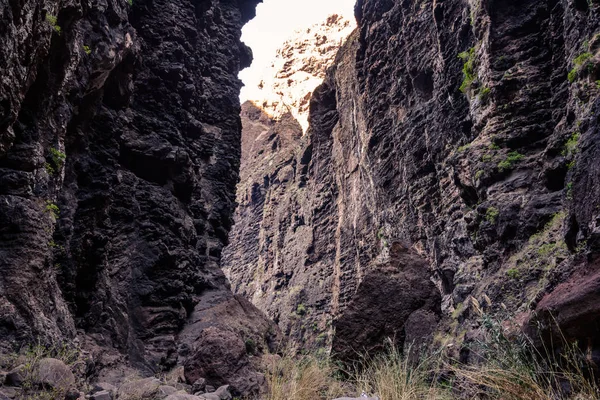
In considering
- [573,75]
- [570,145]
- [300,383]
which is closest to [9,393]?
[300,383]

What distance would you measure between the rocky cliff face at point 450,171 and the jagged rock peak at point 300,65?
61.1 feet

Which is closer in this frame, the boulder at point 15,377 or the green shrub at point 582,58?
the boulder at point 15,377

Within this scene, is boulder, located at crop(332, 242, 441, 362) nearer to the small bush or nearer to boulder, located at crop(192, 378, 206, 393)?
boulder, located at crop(192, 378, 206, 393)

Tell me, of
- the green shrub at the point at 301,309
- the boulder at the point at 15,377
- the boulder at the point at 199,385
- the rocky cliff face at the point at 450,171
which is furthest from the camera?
the green shrub at the point at 301,309

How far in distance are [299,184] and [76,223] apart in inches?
1290

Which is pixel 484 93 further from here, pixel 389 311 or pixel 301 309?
pixel 301 309

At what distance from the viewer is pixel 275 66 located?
6500 centimetres

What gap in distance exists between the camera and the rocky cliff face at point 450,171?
848 cm

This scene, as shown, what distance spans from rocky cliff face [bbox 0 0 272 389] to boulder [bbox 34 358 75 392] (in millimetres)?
860

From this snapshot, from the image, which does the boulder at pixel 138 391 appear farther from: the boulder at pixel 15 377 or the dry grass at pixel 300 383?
the dry grass at pixel 300 383

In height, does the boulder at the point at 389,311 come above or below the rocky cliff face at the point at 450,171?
below

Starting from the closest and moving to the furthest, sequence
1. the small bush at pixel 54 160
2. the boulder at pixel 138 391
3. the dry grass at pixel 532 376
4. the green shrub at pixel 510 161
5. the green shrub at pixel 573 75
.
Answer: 1. the dry grass at pixel 532 376
2. the boulder at pixel 138 391
3. the small bush at pixel 54 160
4. the green shrub at pixel 573 75
5. the green shrub at pixel 510 161

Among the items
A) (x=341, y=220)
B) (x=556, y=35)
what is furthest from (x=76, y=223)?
(x=341, y=220)

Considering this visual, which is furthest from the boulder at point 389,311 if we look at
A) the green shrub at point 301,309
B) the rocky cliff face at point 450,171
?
the green shrub at point 301,309
